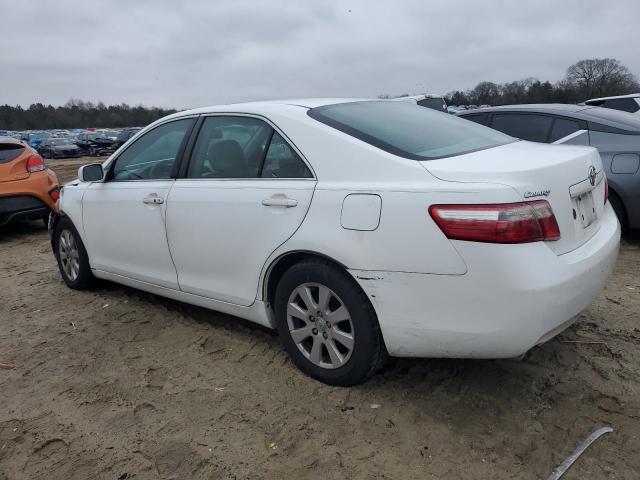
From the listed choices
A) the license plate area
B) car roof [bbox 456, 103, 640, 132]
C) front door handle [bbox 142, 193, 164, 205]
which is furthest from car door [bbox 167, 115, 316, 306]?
car roof [bbox 456, 103, 640, 132]

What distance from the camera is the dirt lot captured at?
2.43m

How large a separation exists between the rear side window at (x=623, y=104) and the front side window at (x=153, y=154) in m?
8.29

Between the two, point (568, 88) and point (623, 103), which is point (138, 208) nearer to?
point (623, 103)

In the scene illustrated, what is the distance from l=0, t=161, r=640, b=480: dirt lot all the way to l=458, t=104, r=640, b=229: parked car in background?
1621mm

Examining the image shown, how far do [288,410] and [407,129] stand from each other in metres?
1.64

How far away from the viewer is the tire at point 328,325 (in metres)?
2.71

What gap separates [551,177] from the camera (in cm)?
250

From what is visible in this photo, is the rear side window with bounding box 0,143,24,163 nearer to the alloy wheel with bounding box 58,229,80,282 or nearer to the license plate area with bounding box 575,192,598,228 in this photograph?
the alloy wheel with bounding box 58,229,80,282

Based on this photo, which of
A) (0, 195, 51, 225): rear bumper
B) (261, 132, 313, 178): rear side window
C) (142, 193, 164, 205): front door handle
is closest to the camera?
(261, 132, 313, 178): rear side window

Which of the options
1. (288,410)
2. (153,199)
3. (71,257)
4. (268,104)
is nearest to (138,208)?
(153,199)

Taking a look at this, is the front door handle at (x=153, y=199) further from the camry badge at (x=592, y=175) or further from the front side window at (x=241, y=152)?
the camry badge at (x=592, y=175)

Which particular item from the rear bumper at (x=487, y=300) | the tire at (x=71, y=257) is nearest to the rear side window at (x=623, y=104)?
the rear bumper at (x=487, y=300)

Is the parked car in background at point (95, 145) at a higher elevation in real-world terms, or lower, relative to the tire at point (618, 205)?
lower

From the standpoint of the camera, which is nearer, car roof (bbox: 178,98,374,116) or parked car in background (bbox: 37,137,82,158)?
car roof (bbox: 178,98,374,116)
